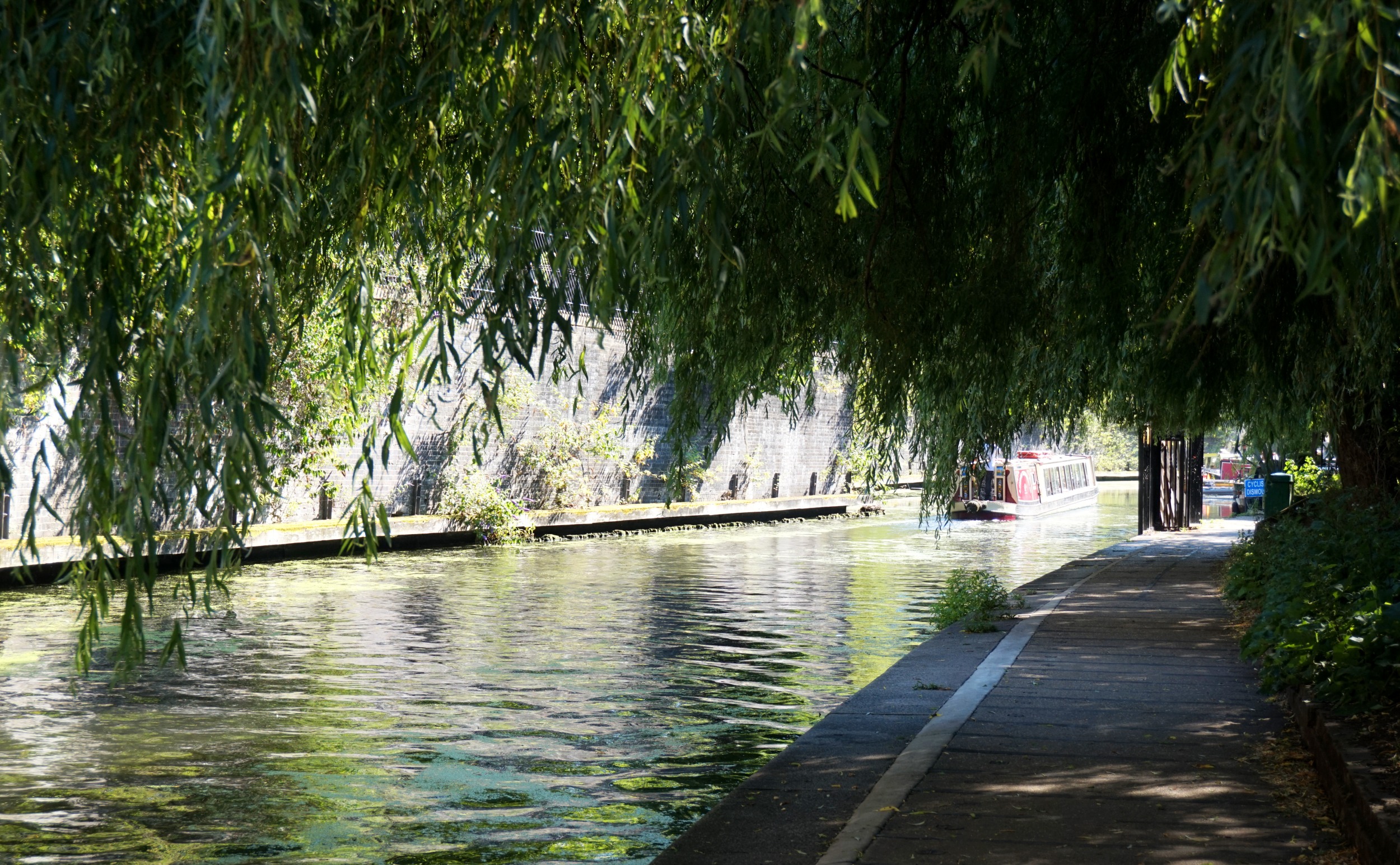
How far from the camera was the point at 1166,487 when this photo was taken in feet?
101

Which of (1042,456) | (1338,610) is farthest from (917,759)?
(1042,456)

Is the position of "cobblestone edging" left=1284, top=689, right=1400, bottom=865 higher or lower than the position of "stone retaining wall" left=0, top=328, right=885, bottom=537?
lower

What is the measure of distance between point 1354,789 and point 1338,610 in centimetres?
323

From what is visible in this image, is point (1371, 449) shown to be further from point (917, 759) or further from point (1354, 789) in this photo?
point (1354, 789)

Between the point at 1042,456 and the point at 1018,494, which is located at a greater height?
the point at 1042,456

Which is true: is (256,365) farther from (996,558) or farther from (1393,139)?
(996,558)

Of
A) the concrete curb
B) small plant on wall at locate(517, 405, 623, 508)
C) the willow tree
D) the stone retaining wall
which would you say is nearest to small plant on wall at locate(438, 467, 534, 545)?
the stone retaining wall

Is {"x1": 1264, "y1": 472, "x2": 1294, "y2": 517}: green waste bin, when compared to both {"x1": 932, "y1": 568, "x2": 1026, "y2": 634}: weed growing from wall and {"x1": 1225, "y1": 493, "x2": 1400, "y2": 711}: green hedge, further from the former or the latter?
{"x1": 1225, "y1": 493, "x2": 1400, "y2": 711}: green hedge

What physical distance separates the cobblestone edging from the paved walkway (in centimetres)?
27

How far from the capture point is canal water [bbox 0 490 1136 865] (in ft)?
24.4

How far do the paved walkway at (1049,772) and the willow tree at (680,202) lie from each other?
1.82 metres

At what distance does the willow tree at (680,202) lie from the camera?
11.8 feet


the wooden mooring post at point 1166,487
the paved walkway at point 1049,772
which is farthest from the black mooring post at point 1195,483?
the paved walkway at point 1049,772

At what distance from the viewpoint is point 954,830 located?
5.91 meters
